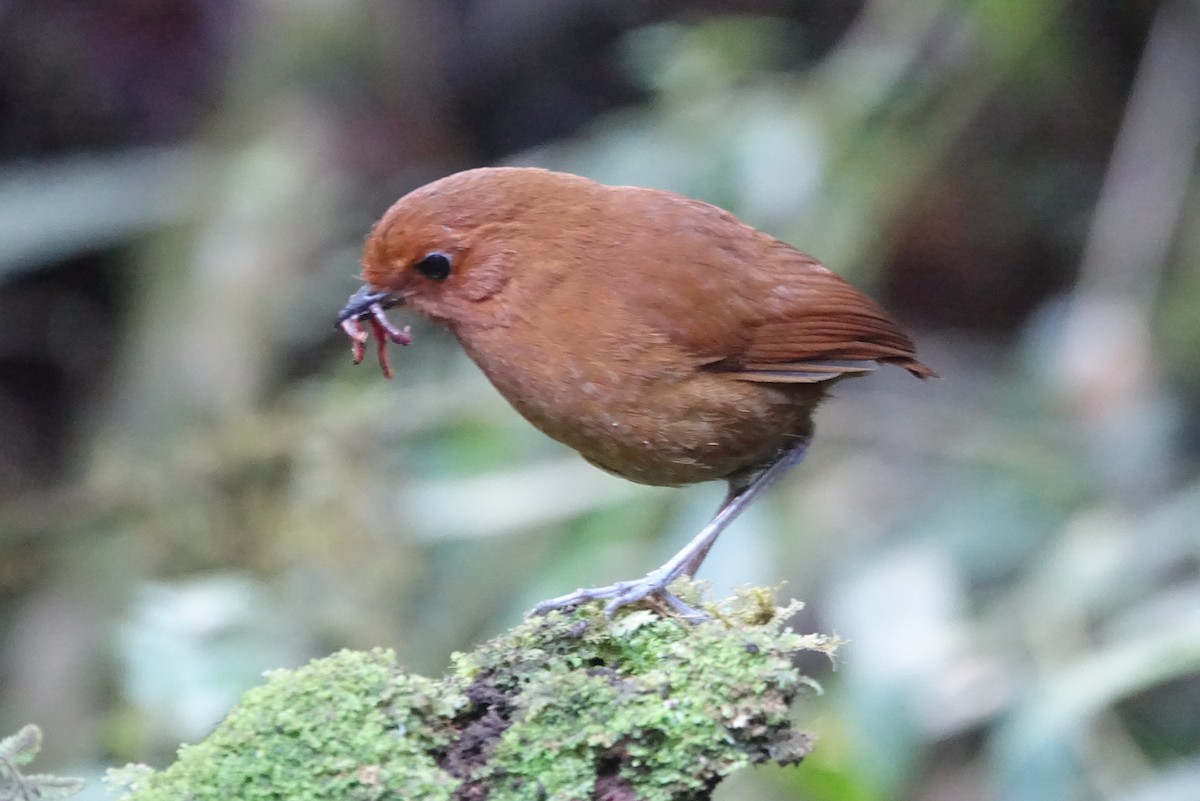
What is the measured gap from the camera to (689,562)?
274 centimetres

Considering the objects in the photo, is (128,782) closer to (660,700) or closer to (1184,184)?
(660,700)

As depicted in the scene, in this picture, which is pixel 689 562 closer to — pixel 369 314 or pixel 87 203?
pixel 369 314

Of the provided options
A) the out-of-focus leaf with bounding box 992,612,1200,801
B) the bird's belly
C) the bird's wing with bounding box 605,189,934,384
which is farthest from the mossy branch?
the out-of-focus leaf with bounding box 992,612,1200,801

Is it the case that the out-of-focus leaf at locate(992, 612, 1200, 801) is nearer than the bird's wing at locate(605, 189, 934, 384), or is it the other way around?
the bird's wing at locate(605, 189, 934, 384)

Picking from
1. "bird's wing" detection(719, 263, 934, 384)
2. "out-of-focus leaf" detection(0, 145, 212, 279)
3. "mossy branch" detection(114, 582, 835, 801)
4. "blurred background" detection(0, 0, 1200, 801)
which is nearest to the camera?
"mossy branch" detection(114, 582, 835, 801)

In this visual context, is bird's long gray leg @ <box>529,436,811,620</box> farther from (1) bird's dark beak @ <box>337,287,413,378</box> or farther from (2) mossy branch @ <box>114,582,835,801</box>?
(1) bird's dark beak @ <box>337,287,413,378</box>

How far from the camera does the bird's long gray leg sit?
2477 mm

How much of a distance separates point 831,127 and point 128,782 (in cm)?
402

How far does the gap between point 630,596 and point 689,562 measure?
0.30 meters

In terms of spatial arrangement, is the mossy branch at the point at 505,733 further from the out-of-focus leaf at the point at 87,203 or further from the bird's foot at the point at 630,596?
the out-of-focus leaf at the point at 87,203

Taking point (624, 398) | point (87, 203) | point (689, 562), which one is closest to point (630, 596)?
point (689, 562)

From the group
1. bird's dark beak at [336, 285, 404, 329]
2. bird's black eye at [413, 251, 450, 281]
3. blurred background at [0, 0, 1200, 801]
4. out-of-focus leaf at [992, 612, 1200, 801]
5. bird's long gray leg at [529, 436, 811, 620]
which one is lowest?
out-of-focus leaf at [992, 612, 1200, 801]

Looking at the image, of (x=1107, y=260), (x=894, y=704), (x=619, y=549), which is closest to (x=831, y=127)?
(x=1107, y=260)

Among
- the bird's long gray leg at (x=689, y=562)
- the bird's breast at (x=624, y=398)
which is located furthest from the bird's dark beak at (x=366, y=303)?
the bird's long gray leg at (x=689, y=562)
